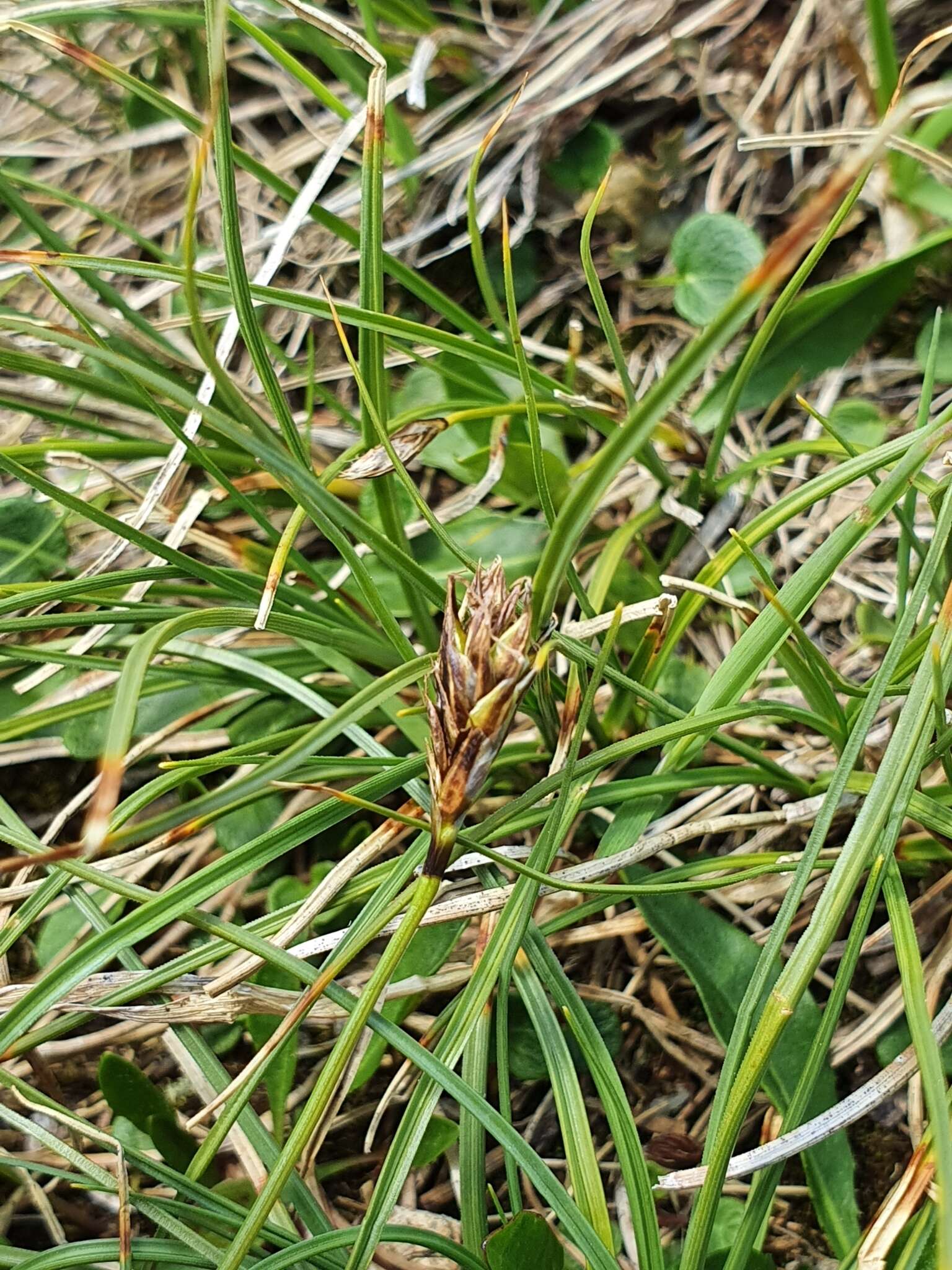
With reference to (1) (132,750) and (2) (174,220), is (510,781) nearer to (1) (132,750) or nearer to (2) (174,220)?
(1) (132,750)

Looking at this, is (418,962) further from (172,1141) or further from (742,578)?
(742,578)

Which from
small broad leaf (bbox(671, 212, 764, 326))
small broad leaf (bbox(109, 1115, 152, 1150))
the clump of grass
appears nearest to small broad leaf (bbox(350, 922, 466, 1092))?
the clump of grass

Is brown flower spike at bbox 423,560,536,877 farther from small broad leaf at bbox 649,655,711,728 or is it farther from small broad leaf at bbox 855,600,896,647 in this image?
small broad leaf at bbox 855,600,896,647

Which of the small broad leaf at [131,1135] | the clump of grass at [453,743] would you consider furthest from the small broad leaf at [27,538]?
the small broad leaf at [131,1135]

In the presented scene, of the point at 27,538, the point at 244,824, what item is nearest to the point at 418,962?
the point at 244,824

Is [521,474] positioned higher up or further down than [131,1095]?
higher up

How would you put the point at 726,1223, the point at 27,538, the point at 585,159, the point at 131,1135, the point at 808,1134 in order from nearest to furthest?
the point at 808,1134 < the point at 726,1223 < the point at 131,1135 < the point at 27,538 < the point at 585,159
